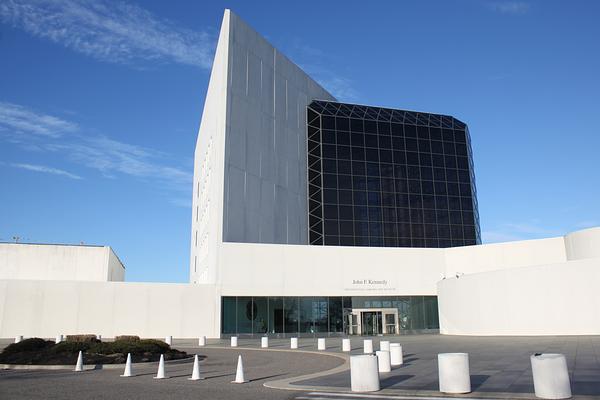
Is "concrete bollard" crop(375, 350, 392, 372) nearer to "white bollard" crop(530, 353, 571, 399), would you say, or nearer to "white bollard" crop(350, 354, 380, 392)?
"white bollard" crop(350, 354, 380, 392)

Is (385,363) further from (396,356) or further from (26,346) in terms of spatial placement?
(26,346)

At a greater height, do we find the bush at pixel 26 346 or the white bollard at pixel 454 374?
the bush at pixel 26 346

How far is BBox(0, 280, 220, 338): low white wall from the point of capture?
40562 mm

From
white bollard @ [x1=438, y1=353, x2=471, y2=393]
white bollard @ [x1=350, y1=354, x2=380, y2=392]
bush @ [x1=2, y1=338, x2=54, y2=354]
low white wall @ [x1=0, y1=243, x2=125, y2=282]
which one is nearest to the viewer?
white bollard @ [x1=438, y1=353, x2=471, y2=393]

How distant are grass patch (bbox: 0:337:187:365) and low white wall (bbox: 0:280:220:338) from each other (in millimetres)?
17539

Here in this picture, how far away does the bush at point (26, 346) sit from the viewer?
23.4 m

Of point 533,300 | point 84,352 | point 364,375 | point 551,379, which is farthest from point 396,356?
point 533,300

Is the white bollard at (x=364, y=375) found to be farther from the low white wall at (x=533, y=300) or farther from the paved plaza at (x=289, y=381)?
the low white wall at (x=533, y=300)

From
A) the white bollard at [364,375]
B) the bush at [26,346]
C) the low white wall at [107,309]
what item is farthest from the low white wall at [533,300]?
the bush at [26,346]

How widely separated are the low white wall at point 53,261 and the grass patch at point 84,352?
101 ft


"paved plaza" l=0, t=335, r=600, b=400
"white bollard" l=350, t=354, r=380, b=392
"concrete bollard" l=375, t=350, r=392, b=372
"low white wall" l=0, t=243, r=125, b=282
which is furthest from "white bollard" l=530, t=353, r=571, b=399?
"low white wall" l=0, t=243, r=125, b=282

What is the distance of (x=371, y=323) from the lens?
156 ft

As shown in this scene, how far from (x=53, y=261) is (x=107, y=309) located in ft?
48.4

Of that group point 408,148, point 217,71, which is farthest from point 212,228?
point 408,148
